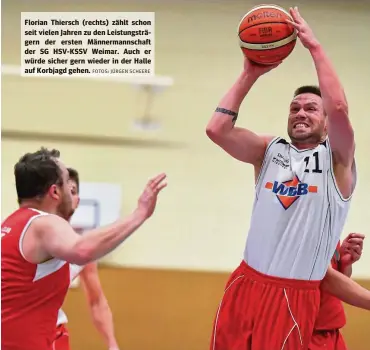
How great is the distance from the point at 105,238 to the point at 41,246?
23 cm

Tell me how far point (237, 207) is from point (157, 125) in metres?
0.68

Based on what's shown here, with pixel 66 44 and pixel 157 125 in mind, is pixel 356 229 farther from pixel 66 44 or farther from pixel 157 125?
pixel 66 44

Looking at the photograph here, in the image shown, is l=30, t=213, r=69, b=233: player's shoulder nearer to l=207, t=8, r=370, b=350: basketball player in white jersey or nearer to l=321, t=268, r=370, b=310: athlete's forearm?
l=207, t=8, r=370, b=350: basketball player in white jersey

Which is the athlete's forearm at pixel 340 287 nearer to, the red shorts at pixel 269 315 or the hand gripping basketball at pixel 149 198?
the red shorts at pixel 269 315

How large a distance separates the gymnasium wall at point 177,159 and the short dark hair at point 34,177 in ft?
3.62

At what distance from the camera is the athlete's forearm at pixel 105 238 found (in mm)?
1844

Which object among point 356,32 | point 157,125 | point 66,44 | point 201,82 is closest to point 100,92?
point 157,125

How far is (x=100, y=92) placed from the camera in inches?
134

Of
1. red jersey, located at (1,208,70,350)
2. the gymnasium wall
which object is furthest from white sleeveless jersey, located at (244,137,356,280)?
the gymnasium wall

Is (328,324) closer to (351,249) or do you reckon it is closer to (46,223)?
(351,249)

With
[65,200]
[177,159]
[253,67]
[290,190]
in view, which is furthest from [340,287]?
[177,159]

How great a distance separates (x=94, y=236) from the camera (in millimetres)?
1867

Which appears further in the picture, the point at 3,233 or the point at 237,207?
the point at 237,207

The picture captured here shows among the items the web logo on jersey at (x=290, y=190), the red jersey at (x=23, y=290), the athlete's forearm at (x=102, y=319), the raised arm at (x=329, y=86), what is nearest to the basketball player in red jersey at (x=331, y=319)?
the web logo on jersey at (x=290, y=190)
